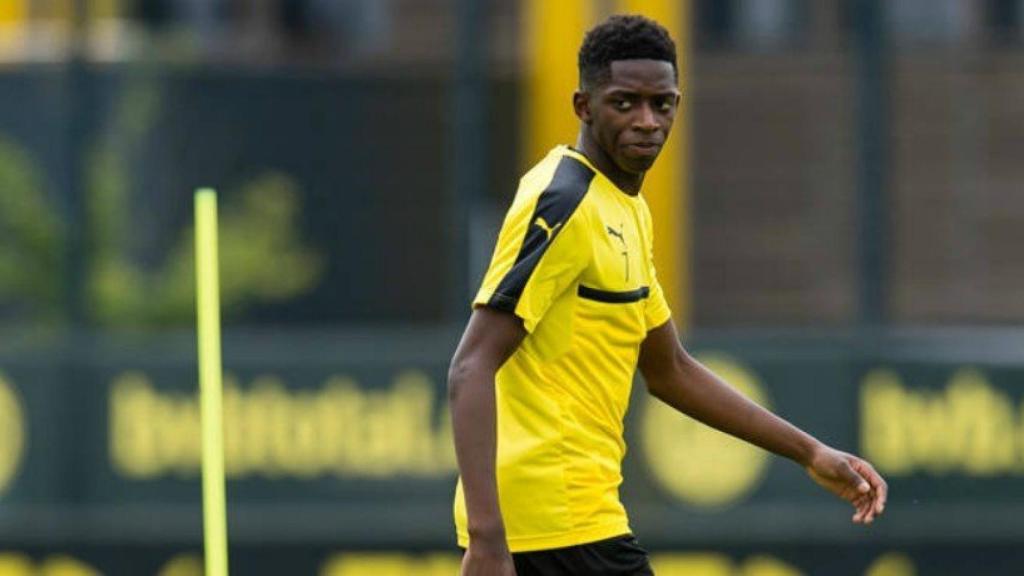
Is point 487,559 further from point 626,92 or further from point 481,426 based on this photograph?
point 626,92

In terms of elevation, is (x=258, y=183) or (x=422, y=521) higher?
(x=258, y=183)

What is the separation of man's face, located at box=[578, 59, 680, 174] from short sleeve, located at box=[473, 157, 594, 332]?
0.43 ft

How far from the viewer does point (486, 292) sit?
5000 millimetres

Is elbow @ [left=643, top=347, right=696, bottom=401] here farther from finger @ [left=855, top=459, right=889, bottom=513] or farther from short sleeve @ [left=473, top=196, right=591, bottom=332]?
short sleeve @ [left=473, top=196, right=591, bottom=332]

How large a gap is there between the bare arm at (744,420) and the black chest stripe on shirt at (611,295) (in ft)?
1.02

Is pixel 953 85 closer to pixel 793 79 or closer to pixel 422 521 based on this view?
pixel 793 79

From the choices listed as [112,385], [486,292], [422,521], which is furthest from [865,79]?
[486,292]

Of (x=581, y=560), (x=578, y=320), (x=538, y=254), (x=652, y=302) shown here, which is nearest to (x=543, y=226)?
(x=538, y=254)

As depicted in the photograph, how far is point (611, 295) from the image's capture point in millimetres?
5195

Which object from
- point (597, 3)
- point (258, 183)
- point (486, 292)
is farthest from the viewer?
point (258, 183)

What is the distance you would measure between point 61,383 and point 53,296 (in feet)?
1.68

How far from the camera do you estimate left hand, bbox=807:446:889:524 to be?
5508 mm

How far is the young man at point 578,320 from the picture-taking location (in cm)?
501

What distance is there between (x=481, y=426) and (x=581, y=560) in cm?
44
